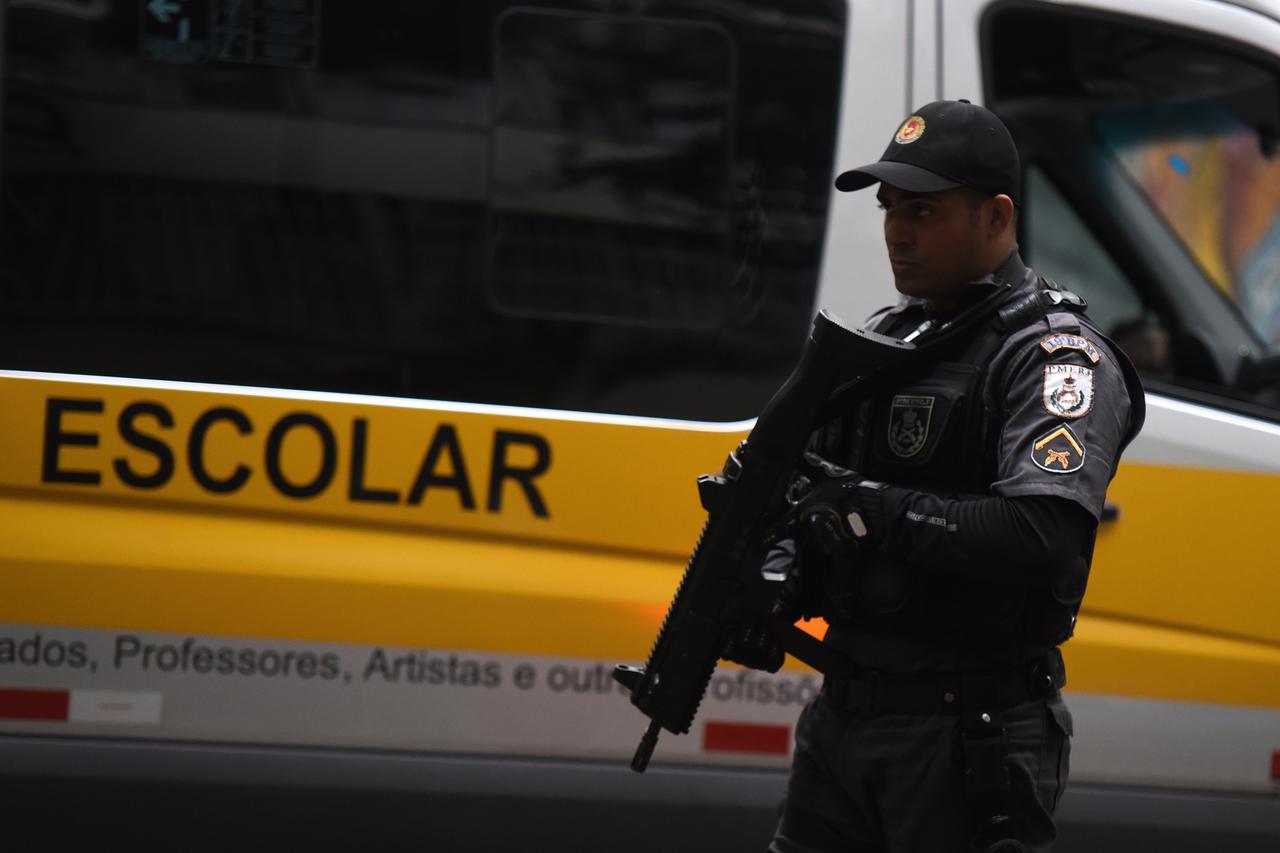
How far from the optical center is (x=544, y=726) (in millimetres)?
2910

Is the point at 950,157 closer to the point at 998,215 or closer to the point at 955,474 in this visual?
the point at 998,215

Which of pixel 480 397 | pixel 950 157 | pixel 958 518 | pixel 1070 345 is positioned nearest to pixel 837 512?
pixel 958 518

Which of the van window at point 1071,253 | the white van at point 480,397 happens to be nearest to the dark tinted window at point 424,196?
the white van at point 480,397

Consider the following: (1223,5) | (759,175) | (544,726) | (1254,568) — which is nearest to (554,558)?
(544,726)

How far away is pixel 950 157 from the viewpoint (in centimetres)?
197

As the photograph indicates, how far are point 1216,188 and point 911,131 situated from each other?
4.16ft

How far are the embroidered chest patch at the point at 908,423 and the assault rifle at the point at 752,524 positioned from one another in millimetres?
49

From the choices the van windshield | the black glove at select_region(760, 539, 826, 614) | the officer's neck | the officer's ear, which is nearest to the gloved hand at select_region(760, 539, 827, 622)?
the black glove at select_region(760, 539, 826, 614)

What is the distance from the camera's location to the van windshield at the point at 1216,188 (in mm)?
3012

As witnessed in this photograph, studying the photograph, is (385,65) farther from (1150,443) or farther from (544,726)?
(1150,443)

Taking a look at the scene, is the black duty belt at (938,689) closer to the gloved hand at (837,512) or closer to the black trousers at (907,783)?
the black trousers at (907,783)

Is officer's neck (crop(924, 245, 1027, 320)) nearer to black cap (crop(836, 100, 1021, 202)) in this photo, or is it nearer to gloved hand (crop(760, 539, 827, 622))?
black cap (crop(836, 100, 1021, 202))

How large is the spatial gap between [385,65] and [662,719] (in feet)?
4.50

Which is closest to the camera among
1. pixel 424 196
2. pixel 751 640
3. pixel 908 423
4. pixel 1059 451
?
pixel 1059 451
